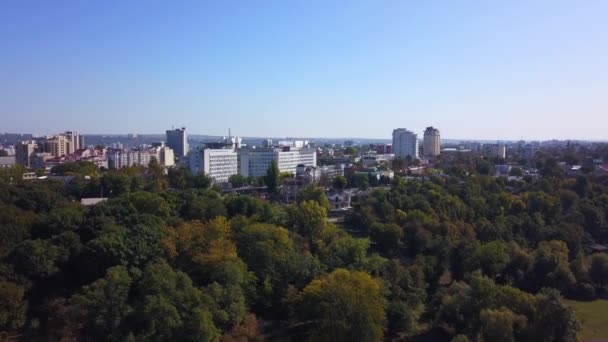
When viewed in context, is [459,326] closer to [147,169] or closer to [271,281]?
[271,281]

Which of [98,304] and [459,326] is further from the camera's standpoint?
[459,326]

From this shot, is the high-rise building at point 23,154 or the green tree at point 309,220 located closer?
the green tree at point 309,220

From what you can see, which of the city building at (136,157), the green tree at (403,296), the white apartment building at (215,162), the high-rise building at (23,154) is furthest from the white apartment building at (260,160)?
the green tree at (403,296)

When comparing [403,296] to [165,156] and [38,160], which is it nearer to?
[38,160]

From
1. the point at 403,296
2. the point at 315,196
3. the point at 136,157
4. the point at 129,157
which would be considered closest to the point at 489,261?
the point at 403,296

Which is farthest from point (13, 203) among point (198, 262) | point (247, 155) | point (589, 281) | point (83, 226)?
point (247, 155)

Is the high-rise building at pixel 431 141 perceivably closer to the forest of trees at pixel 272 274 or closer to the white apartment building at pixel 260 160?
the white apartment building at pixel 260 160
